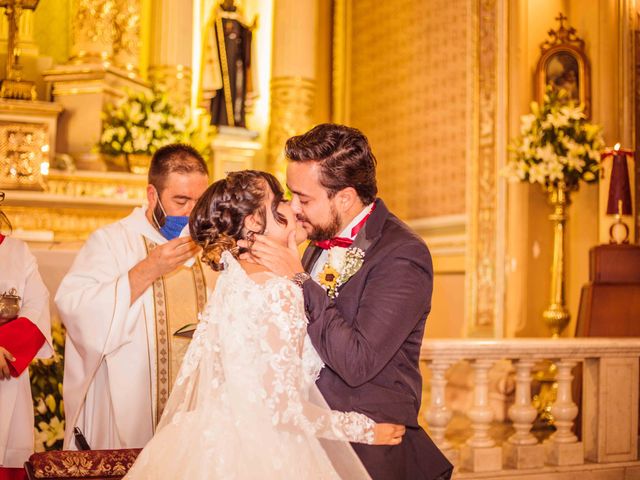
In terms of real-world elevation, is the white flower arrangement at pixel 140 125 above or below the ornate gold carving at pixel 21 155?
above

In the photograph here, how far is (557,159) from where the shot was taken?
797 cm

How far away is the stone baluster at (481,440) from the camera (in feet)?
17.6

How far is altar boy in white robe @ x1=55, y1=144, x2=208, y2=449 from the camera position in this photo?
390 cm

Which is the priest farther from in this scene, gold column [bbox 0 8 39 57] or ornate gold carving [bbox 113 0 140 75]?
gold column [bbox 0 8 39 57]

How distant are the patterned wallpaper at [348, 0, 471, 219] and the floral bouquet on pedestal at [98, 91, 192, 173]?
296 cm

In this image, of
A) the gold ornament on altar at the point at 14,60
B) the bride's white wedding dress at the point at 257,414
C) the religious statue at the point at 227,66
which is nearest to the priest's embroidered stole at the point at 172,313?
the bride's white wedding dress at the point at 257,414

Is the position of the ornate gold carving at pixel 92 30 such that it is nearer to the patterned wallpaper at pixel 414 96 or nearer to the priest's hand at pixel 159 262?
the patterned wallpaper at pixel 414 96

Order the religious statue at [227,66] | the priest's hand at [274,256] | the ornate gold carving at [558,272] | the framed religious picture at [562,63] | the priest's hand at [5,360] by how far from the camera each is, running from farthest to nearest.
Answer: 1. the religious statue at [227,66]
2. the framed religious picture at [562,63]
3. the ornate gold carving at [558,272]
4. the priest's hand at [5,360]
5. the priest's hand at [274,256]

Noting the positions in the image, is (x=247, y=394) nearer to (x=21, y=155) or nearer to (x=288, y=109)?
(x=21, y=155)

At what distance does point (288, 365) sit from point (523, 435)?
10.5ft

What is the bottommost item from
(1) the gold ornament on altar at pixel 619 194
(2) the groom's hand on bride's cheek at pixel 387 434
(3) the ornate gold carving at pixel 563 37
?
(2) the groom's hand on bride's cheek at pixel 387 434

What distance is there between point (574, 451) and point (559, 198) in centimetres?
311

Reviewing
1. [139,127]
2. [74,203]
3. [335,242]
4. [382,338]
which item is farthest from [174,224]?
[139,127]

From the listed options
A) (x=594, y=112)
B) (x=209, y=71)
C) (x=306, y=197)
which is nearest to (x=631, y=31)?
(x=594, y=112)
